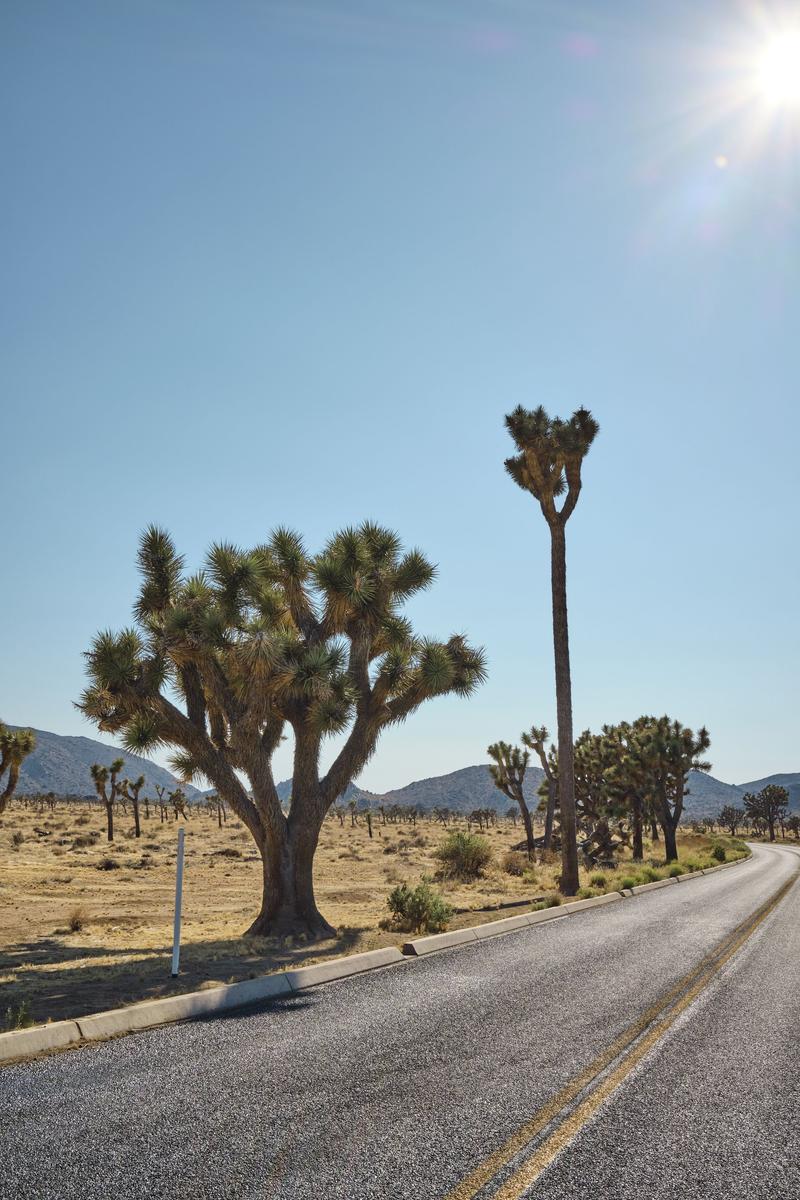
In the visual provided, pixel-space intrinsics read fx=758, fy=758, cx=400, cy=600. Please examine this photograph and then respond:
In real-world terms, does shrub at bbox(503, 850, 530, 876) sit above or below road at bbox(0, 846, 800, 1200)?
below

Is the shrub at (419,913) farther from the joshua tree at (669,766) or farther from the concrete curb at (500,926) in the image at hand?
the joshua tree at (669,766)

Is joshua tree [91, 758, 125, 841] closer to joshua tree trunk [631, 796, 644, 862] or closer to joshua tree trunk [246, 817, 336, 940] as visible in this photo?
joshua tree trunk [631, 796, 644, 862]

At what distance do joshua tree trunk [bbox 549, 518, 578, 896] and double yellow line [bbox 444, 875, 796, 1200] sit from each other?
14.1 metres

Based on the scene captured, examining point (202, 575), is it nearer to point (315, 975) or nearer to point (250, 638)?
point (250, 638)

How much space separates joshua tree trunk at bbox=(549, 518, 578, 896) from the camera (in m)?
22.2

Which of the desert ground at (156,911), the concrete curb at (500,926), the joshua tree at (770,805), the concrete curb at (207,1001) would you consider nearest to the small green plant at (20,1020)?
the desert ground at (156,911)

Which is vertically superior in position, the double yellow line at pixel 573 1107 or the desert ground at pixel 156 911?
the double yellow line at pixel 573 1107

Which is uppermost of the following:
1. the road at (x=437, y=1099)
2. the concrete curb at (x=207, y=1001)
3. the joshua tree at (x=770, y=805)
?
the road at (x=437, y=1099)

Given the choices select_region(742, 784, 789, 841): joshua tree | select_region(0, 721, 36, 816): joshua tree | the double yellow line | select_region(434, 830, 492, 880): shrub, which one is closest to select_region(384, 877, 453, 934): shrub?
the double yellow line

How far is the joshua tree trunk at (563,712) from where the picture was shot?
72.8 feet

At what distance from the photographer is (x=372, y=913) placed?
59.4ft

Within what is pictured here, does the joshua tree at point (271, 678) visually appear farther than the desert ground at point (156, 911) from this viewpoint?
Yes

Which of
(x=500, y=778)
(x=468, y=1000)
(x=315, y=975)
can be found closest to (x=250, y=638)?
(x=315, y=975)

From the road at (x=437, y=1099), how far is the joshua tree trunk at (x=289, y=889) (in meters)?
6.21
